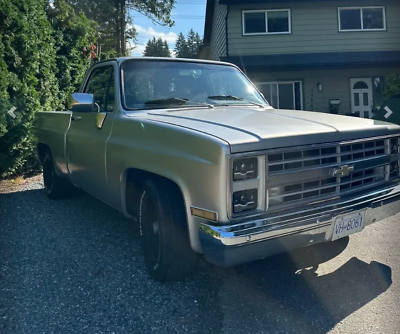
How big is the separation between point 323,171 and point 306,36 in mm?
14010

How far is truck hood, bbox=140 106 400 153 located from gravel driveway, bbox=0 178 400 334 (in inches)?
46.6

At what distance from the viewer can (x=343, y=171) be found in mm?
2910

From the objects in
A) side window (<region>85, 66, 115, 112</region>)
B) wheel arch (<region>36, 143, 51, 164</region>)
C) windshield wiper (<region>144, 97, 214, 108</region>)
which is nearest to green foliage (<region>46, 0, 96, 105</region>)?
wheel arch (<region>36, 143, 51, 164</region>)

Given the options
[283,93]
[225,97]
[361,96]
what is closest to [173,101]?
[225,97]

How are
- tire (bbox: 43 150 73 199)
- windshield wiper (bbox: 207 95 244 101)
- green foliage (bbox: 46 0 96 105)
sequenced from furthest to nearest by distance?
green foliage (bbox: 46 0 96 105) < tire (bbox: 43 150 73 199) < windshield wiper (bbox: 207 95 244 101)

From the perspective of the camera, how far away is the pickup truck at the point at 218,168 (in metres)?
2.53

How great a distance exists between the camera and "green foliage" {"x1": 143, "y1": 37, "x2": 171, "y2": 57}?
272 feet

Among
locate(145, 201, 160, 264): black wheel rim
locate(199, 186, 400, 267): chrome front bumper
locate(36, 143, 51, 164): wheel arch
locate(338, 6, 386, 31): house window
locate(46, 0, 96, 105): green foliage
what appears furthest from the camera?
locate(338, 6, 386, 31): house window

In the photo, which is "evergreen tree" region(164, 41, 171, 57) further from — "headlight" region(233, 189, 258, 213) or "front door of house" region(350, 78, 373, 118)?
"headlight" region(233, 189, 258, 213)

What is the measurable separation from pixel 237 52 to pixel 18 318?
46.2 ft

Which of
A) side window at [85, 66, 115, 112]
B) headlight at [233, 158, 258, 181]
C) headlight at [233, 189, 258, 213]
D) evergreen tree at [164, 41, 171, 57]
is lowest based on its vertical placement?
headlight at [233, 189, 258, 213]

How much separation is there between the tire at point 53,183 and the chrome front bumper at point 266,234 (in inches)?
150

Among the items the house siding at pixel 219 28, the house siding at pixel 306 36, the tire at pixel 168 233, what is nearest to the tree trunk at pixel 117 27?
the house siding at pixel 219 28

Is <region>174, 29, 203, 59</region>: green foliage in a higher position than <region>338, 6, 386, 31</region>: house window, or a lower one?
higher
